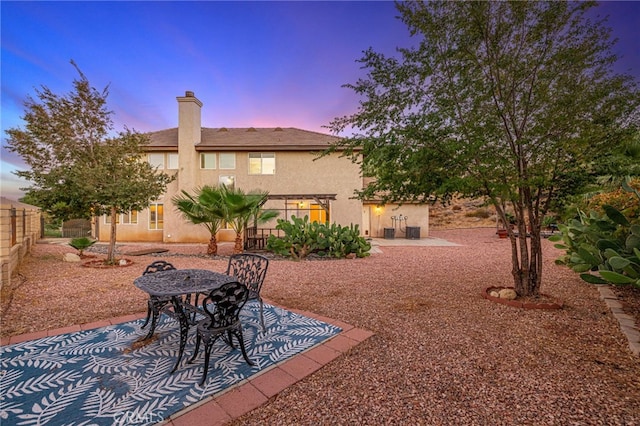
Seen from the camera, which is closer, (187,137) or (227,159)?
(187,137)

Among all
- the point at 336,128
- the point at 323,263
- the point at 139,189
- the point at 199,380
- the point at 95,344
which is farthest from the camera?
the point at 323,263

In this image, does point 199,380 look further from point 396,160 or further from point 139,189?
point 139,189

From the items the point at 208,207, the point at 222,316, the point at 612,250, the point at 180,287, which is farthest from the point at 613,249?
the point at 208,207

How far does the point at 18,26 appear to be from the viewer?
24.3 ft

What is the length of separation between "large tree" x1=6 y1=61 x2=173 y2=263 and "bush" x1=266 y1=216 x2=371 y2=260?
484 cm

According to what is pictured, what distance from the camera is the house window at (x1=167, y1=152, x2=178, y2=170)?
15703 millimetres

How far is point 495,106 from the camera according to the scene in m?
4.77

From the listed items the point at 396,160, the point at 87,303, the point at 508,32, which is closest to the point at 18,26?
the point at 87,303

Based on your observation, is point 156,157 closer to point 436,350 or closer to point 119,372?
point 119,372

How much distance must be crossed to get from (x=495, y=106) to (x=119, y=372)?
6.69 metres

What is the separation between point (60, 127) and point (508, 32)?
12.3 metres

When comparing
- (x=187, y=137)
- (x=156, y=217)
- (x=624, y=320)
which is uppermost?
(x=187, y=137)

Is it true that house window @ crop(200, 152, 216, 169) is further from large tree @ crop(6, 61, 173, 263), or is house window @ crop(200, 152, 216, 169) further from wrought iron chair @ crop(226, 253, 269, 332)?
wrought iron chair @ crop(226, 253, 269, 332)

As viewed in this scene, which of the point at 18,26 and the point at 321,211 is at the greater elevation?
the point at 18,26
